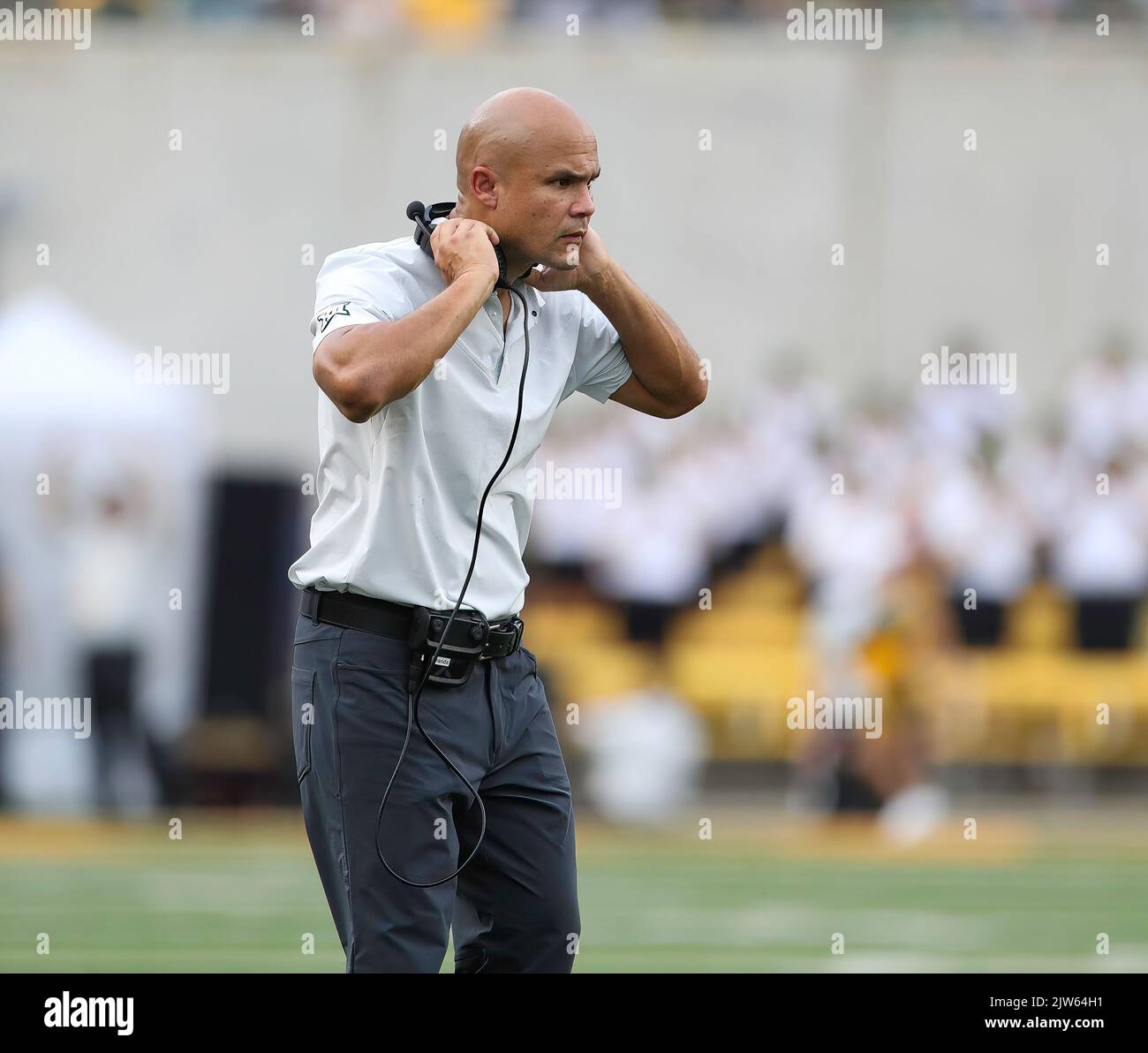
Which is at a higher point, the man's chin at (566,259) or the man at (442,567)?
the man's chin at (566,259)

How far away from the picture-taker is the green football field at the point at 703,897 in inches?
349

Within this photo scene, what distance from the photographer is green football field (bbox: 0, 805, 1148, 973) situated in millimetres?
8859

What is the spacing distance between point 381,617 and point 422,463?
316 mm

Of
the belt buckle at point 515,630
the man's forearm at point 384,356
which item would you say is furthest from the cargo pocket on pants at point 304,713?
the man's forearm at point 384,356

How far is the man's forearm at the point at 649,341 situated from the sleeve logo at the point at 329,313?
58 centimetres

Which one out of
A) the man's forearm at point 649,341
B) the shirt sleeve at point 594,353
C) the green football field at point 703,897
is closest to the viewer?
the man's forearm at point 649,341

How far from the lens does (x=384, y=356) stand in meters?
4.15

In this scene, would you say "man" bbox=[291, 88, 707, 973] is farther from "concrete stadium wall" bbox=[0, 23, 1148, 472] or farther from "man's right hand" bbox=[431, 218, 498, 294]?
"concrete stadium wall" bbox=[0, 23, 1148, 472]

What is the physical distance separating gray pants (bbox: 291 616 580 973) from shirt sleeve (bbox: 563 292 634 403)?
0.63 metres

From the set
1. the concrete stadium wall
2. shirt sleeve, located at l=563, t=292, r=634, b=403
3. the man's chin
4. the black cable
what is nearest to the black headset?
the black cable

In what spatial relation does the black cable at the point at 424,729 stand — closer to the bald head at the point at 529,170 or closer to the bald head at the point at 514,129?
the bald head at the point at 529,170

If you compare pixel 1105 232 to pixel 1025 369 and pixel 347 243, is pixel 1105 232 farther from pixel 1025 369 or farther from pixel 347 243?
pixel 347 243

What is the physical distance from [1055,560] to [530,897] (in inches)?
484

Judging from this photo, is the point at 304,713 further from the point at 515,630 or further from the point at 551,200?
the point at 551,200
